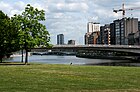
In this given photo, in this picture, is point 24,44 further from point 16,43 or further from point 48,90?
point 48,90

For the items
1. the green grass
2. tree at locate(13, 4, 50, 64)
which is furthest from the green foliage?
the green grass

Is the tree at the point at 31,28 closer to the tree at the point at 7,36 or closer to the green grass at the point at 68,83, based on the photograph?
the tree at the point at 7,36

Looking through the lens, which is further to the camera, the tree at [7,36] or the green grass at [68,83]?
the tree at [7,36]

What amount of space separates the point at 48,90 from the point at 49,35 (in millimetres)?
55766

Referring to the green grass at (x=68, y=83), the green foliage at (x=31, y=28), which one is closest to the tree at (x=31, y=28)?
the green foliage at (x=31, y=28)

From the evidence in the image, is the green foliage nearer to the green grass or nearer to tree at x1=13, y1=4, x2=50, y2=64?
tree at x1=13, y1=4, x2=50, y2=64

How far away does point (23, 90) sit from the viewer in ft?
66.7

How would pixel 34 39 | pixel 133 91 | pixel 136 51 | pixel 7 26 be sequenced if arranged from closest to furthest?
pixel 133 91, pixel 34 39, pixel 7 26, pixel 136 51

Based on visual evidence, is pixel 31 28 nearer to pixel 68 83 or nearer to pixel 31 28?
pixel 31 28

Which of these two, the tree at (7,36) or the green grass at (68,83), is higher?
the tree at (7,36)

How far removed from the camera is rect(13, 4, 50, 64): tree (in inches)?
2844

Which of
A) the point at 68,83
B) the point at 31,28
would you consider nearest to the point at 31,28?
the point at 31,28

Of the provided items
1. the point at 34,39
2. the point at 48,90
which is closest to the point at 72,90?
the point at 48,90

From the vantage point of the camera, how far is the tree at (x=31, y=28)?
237ft
